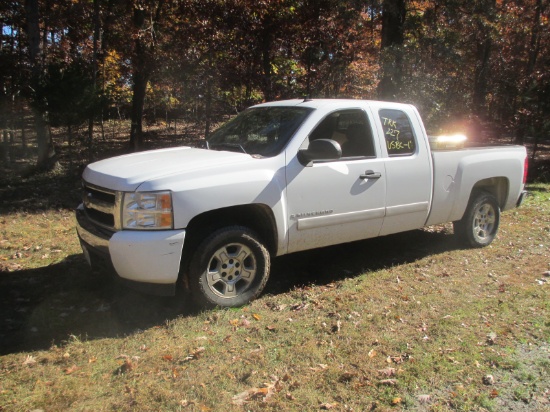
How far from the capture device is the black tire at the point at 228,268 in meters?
4.26

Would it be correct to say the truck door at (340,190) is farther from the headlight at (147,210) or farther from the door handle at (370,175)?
the headlight at (147,210)

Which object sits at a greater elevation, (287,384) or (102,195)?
(102,195)

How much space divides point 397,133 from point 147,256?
3220 mm

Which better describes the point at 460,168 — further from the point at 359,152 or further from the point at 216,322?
the point at 216,322

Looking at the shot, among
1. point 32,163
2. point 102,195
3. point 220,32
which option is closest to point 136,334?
point 102,195

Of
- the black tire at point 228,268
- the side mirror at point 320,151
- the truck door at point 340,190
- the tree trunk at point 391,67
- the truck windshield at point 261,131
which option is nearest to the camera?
the black tire at point 228,268

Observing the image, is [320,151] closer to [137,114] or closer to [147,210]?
[147,210]

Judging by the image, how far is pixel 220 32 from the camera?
10906mm

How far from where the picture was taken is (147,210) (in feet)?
13.0

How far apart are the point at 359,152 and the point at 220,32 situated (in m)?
6.80

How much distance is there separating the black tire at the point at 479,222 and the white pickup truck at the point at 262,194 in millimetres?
313

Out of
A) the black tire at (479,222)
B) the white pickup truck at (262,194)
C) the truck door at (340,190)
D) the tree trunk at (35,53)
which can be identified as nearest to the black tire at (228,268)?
the white pickup truck at (262,194)

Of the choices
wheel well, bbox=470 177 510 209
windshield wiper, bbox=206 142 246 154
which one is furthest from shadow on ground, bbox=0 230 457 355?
windshield wiper, bbox=206 142 246 154

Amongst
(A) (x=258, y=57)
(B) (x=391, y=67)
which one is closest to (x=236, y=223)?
(A) (x=258, y=57)
